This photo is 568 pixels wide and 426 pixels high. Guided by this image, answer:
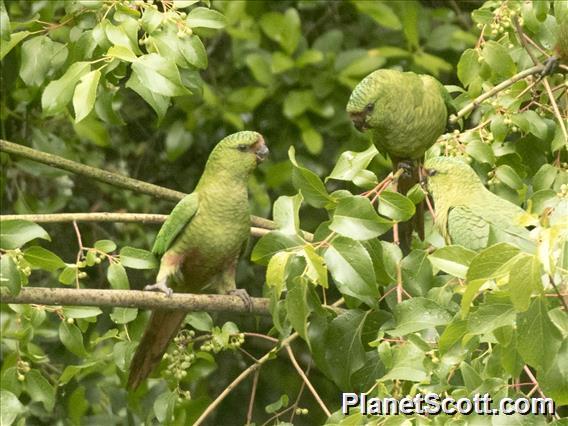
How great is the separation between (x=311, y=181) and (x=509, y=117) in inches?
28.2

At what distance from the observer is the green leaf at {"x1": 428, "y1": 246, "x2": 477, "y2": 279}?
2047 millimetres

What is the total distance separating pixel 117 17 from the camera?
2.74 meters

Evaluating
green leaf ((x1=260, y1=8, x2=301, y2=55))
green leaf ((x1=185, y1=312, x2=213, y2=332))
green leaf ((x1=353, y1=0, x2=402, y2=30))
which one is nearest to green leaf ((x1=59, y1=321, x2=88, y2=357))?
green leaf ((x1=185, y1=312, x2=213, y2=332))

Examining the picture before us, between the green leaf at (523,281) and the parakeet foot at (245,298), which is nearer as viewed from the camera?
the green leaf at (523,281)

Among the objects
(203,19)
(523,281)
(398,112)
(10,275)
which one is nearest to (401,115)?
(398,112)

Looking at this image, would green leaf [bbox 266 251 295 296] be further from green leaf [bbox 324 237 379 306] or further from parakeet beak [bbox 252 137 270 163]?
parakeet beak [bbox 252 137 270 163]

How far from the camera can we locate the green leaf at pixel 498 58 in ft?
9.52

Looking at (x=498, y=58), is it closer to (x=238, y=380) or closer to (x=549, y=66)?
(x=549, y=66)

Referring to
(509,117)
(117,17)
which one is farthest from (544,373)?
(117,17)

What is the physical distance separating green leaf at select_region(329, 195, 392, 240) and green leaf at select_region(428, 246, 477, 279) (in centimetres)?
25

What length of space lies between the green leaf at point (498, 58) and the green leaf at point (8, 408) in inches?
57.5

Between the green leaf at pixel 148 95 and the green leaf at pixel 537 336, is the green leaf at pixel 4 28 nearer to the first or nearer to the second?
the green leaf at pixel 148 95

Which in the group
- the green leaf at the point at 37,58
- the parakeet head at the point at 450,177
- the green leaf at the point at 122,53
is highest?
the green leaf at the point at 122,53

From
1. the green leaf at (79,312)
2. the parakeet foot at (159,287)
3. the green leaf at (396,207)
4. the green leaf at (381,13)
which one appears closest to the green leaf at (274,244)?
the green leaf at (396,207)
